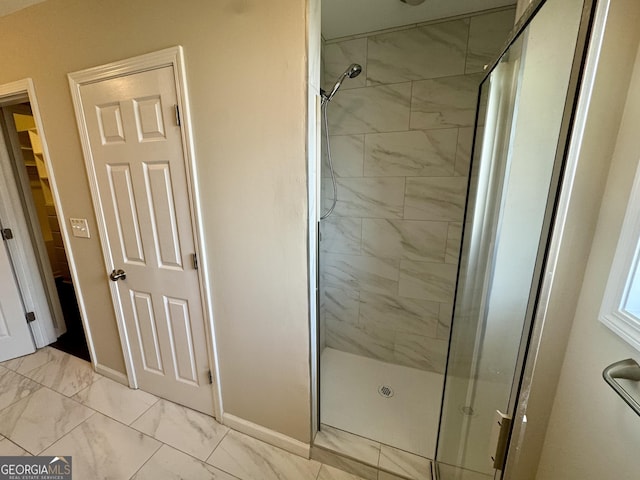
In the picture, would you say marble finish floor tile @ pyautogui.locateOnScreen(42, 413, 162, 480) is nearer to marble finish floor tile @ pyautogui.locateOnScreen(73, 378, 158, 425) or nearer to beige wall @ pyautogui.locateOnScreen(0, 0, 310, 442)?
marble finish floor tile @ pyautogui.locateOnScreen(73, 378, 158, 425)

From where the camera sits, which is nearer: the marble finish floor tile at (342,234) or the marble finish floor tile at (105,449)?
the marble finish floor tile at (105,449)

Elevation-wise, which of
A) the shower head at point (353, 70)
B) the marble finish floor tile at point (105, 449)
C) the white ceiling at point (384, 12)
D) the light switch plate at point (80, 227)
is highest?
the white ceiling at point (384, 12)

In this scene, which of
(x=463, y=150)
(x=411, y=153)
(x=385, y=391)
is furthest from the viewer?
(x=385, y=391)

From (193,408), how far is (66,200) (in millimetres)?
1672

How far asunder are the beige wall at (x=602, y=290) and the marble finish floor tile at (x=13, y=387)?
10.4ft

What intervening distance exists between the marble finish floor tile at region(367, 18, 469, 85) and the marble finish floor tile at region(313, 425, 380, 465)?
2.32m

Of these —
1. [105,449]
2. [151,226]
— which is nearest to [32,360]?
[105,449]

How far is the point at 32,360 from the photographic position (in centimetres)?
215

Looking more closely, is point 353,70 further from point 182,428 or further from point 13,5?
point 182,428

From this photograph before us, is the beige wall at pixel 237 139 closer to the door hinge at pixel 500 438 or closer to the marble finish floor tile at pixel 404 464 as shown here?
the marble finish floor tile at pixel 404 464

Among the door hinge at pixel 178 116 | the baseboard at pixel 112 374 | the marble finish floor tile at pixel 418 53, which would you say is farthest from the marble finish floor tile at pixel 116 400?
the marble finish floor tile at pixel 418 53

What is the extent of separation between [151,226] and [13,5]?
153 centimetres

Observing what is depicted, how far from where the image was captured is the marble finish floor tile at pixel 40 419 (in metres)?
1.49

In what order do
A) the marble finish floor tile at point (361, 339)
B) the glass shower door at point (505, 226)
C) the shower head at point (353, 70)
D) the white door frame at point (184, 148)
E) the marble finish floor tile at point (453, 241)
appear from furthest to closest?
the marble finish floor tile at point (361, 339) → the marble finish floor tile at point (453, 241) → the shower head at point (353, 70) → the white door frame at point (184, 148) → the glass shower door at point (505, 226)
